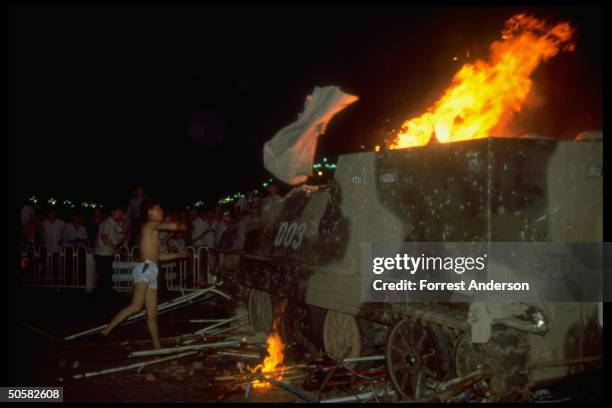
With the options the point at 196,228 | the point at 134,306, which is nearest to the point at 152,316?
the point at 134,306

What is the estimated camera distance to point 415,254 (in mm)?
6586

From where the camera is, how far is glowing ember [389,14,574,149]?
7988 millimetres

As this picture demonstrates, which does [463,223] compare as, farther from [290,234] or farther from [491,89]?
[290,234]

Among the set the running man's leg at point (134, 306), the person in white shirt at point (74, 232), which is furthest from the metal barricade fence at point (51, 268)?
the running man's leg at point (134, 306)

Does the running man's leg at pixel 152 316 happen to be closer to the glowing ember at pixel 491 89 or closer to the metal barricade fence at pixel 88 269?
the glowing ember at pixel 491 89

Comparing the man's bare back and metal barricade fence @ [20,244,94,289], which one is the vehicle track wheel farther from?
metal barricade fence @ [20,244,94,289]

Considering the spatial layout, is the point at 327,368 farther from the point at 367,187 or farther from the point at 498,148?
the point at 498,148

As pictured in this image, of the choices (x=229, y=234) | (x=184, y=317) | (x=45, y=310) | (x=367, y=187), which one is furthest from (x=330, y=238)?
(x=45, y=310)

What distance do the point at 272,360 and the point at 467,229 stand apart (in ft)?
11.4

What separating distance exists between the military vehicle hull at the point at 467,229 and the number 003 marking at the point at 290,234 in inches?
36.1

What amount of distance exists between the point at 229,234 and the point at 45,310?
4.93 m

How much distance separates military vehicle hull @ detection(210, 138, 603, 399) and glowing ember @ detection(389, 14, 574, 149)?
132 centimetres

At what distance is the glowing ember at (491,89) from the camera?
799 cm

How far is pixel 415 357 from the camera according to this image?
20.6 feet
